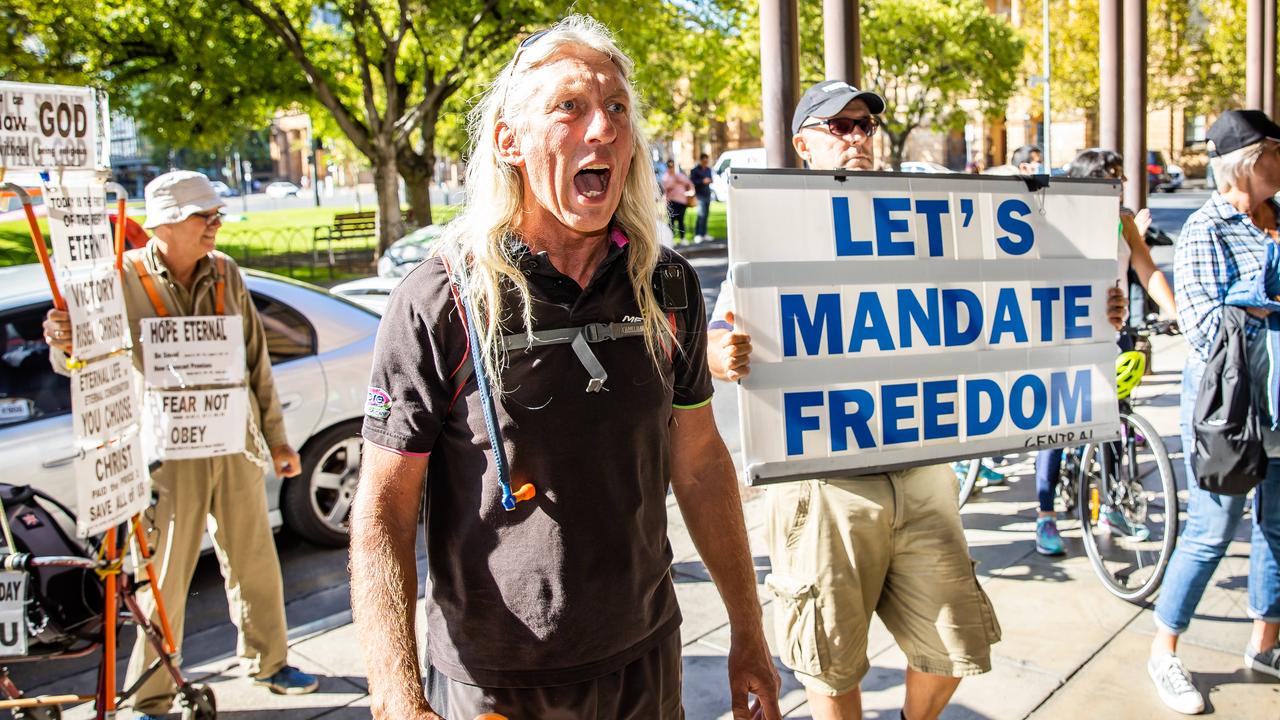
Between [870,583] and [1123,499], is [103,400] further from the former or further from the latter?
[1123,499]

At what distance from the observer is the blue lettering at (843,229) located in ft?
9.80

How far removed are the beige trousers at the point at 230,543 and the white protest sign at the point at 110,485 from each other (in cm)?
26

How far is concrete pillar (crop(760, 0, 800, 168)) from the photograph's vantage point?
4.42 m

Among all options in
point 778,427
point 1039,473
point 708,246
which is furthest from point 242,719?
point 708,246

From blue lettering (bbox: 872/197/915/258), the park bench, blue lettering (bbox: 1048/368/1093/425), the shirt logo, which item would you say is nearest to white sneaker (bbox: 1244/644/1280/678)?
blue lettering (bbox: 1048/368/1093/425)

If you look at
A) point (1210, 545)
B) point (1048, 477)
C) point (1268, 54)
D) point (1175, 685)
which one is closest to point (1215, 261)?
point (1210, 545)

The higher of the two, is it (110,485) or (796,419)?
(796,419)

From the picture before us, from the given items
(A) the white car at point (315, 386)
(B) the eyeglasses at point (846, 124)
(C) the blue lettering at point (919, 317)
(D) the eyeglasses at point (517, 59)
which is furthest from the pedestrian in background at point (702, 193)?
(D) the eyeglasses at point (517, 59)

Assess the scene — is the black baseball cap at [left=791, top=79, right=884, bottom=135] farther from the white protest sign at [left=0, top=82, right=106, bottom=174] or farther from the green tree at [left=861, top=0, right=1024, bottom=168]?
the green tree at [left=861, top=0, right=1024, bottom=168]

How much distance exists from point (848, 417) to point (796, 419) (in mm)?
164

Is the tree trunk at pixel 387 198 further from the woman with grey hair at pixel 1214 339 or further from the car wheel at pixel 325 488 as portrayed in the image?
the woman with grey hair at pixel 1214 339

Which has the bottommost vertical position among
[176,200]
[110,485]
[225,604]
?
[225,604]

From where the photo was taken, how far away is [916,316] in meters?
3.11

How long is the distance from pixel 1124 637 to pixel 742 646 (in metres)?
2.72
